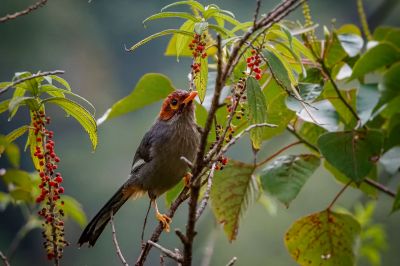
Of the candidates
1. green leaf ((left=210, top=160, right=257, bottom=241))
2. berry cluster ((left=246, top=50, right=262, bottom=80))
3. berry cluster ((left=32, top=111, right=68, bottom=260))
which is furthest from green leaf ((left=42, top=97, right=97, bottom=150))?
green leaf ((left=210, top=160, right=257, bottom=241))

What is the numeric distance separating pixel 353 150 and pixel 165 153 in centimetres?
88

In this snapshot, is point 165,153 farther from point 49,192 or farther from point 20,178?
point 49,192

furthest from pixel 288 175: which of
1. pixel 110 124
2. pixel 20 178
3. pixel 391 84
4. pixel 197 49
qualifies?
pixel 110 124

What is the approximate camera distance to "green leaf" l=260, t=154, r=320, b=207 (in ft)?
6.15

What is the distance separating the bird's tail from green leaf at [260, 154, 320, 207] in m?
0.54

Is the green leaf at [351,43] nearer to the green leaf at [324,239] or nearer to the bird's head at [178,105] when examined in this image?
the green leaf at [324,239]

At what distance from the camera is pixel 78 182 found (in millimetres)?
4590

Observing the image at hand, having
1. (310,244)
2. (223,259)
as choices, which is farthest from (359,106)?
(223,259)

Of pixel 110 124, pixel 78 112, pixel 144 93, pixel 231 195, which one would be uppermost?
pixel 78 112

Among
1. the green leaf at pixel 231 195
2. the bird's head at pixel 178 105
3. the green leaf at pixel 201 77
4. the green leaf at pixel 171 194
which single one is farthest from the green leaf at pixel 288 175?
the bird's head at pixel 178 105

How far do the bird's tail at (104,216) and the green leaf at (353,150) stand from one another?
0.73 metres

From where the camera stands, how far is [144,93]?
2043 mm

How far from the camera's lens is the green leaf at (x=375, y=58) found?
5.89 ft

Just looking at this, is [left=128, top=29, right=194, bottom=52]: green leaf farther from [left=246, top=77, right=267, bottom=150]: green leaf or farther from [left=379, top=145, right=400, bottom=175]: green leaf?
[left=379, top=145, right=400, bottom=175]: green leaf
